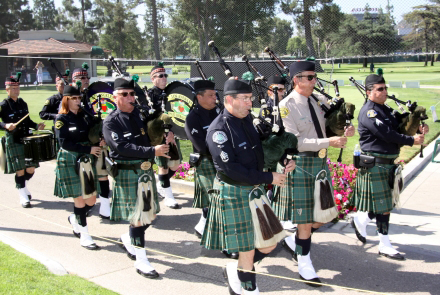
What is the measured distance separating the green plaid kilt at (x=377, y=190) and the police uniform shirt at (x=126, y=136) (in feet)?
7.47

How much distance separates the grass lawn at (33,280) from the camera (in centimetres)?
352

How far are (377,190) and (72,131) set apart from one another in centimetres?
344

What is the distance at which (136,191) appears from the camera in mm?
4375

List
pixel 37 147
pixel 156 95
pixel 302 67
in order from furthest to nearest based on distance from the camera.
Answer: pixel 156 95, pixel 37 147, pixel 302 67

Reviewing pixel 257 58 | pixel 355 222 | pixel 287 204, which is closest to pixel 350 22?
pixel 257 58

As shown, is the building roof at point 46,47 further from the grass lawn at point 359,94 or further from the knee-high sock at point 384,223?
the knee-high sock at point 384,223

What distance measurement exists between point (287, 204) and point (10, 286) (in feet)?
8.11

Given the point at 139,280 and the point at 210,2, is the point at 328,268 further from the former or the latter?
the point at 210,2

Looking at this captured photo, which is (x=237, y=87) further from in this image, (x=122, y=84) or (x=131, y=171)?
(x=131, y=171)

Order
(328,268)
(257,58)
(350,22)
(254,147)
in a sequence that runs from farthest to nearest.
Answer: (257,58) → (350,22) → (328,268) → (254,147)

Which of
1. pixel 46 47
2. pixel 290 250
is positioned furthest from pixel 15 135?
pixel 46 47

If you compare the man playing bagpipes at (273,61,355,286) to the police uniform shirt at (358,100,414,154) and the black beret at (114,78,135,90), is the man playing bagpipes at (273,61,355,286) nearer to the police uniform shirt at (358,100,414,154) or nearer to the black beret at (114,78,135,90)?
the police uniform shirt at (358,100,414,154)

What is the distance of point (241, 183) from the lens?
3.48m

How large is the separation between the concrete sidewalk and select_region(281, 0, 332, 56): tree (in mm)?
3711
